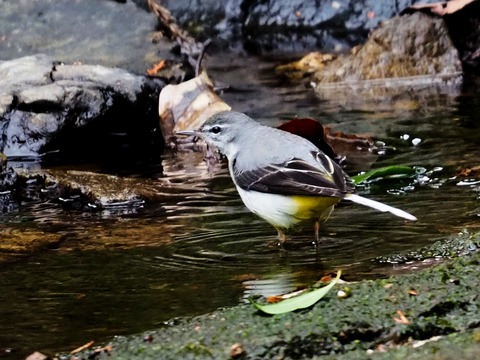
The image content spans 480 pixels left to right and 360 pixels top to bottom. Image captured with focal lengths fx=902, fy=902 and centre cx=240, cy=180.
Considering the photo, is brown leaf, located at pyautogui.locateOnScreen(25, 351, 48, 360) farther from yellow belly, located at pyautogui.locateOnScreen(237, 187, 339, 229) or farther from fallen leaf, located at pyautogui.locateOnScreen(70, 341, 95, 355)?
yellow belly, located at pyautogui.locateOnScreen(237, 187, 339, 229)

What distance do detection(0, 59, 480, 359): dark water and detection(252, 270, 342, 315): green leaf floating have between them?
0.51 metres

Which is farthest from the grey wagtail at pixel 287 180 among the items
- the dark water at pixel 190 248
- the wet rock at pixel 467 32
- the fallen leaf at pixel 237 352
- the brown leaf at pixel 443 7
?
the wet rock at pixel 467 32

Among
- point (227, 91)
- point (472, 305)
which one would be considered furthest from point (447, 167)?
point (227, 91)

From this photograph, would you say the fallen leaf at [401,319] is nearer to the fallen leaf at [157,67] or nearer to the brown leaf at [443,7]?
the fallen leaf at [157,67]

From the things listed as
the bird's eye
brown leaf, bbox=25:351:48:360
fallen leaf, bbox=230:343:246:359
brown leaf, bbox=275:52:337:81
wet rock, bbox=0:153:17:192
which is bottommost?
brown leaf, bbox=275:52:337:81

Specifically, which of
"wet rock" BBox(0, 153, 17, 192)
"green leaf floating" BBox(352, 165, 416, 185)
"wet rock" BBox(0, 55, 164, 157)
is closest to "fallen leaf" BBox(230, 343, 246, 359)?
"green leaf floating" BBox(352, 165, 416, 185)

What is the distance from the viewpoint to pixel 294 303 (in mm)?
3543

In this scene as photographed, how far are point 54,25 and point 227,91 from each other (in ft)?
10.6

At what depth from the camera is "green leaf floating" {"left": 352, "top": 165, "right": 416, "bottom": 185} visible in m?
6.59

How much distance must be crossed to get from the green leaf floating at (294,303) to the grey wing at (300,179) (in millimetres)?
1349

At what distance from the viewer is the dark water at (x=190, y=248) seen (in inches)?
160

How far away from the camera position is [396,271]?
4270 mm

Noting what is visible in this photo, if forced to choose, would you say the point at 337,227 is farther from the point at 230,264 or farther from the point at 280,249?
the point at 230,264

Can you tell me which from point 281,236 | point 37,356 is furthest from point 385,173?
point 37,356
